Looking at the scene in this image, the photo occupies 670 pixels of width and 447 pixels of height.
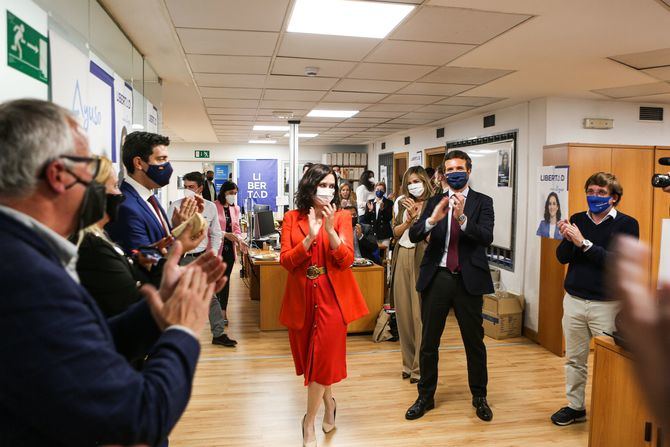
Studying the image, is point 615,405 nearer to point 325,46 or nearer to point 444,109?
point 325,46

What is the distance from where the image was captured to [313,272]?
2.77 metres

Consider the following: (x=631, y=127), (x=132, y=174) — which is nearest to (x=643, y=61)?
(x=631, y=127)

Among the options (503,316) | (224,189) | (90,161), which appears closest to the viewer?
(90,161)

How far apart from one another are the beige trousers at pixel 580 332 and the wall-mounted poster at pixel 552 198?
1.27m

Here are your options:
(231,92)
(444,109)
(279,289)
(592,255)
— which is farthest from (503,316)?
(231,92)

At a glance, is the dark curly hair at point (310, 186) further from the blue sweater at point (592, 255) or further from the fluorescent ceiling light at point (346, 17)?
the blue sweater at point (592, 255)

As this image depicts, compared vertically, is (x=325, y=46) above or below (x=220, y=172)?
above

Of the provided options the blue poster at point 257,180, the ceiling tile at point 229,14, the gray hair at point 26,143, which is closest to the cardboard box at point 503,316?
the ceiling tile at point 229,14

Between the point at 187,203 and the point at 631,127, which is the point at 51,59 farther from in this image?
the point at 631,127

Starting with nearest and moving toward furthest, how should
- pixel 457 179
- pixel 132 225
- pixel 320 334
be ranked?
pixel 132 225 → pixel 320 334 → pixel 457 179

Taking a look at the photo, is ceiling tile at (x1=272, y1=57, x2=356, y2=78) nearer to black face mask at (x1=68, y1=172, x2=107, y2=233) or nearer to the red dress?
the red dress

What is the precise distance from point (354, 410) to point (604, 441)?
158 cm

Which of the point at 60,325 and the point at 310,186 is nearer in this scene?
the point at 60,325

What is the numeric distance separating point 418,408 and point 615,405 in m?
1.26
